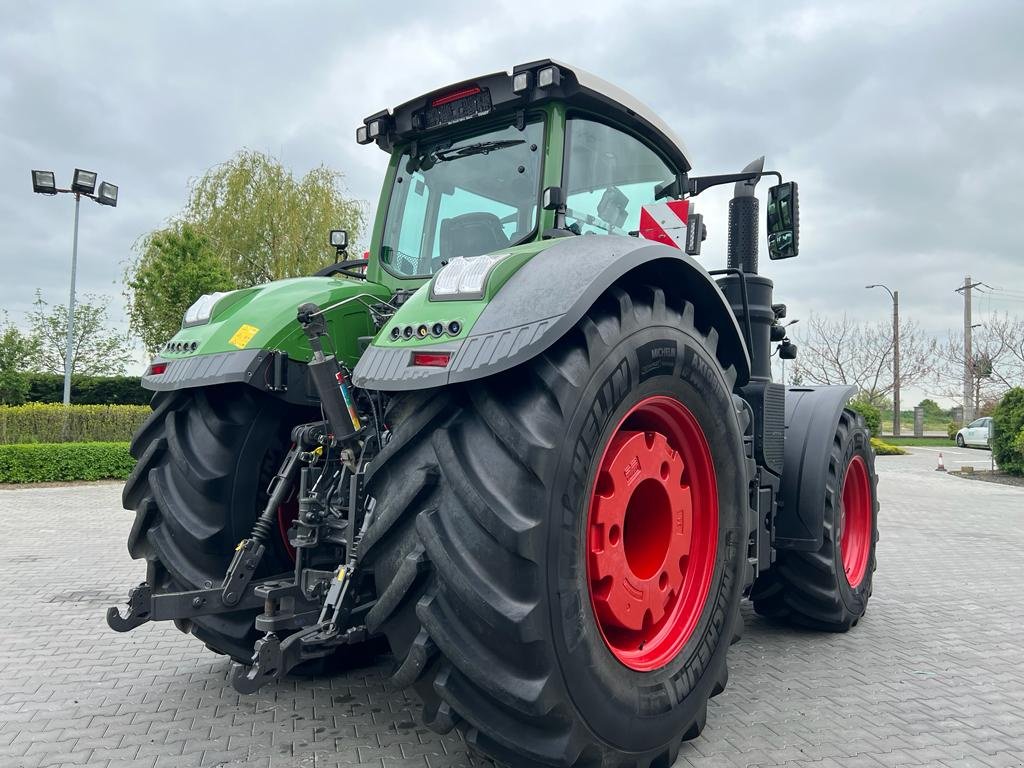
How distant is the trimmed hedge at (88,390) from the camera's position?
22391 millimetres

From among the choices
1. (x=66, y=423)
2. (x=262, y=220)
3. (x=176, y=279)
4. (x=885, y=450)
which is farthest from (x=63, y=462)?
(x=885, y=450)

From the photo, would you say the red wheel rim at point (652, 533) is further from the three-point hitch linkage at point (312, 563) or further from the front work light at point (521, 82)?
the front work light at point (521, 82)

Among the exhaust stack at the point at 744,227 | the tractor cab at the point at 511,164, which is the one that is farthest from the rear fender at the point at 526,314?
the exhaust stack at the point at 744,227

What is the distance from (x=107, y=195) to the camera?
18.5 m

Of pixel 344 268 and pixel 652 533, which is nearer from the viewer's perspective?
pixel 652 533

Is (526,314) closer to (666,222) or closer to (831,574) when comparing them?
(666,222)

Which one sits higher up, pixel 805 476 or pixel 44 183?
pixel 44 183

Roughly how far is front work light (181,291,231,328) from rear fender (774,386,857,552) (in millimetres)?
Result: 3102

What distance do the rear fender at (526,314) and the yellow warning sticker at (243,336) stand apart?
94 centimetres

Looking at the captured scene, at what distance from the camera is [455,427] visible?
2.27 meters

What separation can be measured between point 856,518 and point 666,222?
2.63 meters

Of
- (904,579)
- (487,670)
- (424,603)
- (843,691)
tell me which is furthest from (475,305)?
(904,579)

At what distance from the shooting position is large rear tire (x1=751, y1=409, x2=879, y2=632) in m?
4.38

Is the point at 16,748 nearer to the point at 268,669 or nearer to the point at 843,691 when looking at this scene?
the point at 268,669
